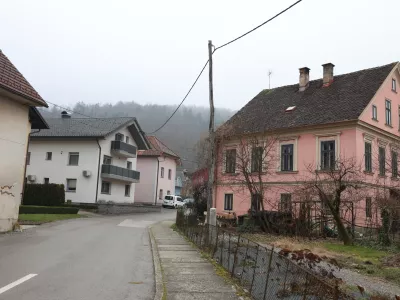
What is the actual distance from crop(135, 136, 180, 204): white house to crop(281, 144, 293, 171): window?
2561 centimetres

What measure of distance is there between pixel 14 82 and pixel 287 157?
18.0 m

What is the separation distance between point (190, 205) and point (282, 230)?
33.1 ft

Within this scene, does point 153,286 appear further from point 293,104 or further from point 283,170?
point 293,104

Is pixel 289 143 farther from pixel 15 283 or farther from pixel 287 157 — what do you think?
pixel 15 283

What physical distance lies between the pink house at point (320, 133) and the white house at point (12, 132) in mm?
11413

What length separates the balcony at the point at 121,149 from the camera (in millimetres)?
39156

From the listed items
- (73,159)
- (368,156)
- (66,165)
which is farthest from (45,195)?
(368,156)

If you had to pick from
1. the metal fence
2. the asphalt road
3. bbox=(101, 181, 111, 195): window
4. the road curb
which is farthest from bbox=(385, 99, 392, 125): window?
bbox=(101, 181, 111, 195): window

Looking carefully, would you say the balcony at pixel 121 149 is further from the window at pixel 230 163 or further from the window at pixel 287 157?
the window at pixel 287 157

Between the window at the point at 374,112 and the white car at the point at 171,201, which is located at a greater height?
the window at the point at 374,112

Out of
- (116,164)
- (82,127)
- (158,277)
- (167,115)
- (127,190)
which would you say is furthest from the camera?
(127,190)

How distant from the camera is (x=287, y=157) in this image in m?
27.6

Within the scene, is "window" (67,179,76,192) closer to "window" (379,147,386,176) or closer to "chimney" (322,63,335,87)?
"chimney" (322,63,335,87)

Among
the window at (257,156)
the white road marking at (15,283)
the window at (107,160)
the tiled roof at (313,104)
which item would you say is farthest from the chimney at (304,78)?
the white road marking at (15,283)
